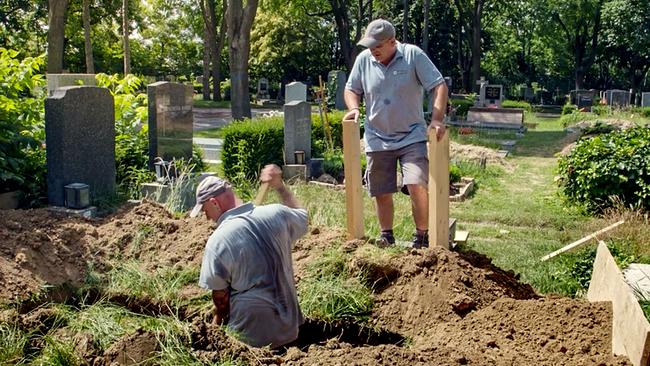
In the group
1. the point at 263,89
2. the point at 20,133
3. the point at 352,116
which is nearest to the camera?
the point at 352,116

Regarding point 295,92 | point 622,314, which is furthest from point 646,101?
point 622,314

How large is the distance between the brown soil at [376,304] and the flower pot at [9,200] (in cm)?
84

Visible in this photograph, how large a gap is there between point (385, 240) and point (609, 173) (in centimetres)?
493

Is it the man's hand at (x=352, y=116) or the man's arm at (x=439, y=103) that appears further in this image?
the man's hand at (x=352, y=116)

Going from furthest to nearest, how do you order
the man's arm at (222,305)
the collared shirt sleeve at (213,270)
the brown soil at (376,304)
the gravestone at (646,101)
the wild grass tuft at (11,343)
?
the gravestone at (646,101)
the man's arm at (222,305)
the collared shirt sleeve at (213,270)
the wild grass tuft at (11,343)
the brown soil at (376,304)

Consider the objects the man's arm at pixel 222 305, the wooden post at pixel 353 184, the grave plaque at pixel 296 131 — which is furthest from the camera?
the grave plaque at pixel 296 131

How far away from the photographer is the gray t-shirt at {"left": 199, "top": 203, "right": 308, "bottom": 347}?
3.97 m

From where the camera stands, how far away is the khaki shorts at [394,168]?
5.71 metres

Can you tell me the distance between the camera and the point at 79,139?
7918mm

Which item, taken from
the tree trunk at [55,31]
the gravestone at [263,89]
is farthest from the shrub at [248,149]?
the gravestone at [263,89]

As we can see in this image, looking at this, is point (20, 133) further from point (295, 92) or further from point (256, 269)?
point (295, 92)

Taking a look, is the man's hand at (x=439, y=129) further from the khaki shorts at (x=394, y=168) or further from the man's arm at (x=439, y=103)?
the khaki shorts at (x=394, y=168)

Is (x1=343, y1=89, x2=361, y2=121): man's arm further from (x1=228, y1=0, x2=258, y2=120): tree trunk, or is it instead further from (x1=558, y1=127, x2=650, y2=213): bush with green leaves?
(x1=228, y1=0, x2=258, y2=120): tree trunk

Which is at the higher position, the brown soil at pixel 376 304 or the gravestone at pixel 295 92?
the gravestone at pixel 295 92
